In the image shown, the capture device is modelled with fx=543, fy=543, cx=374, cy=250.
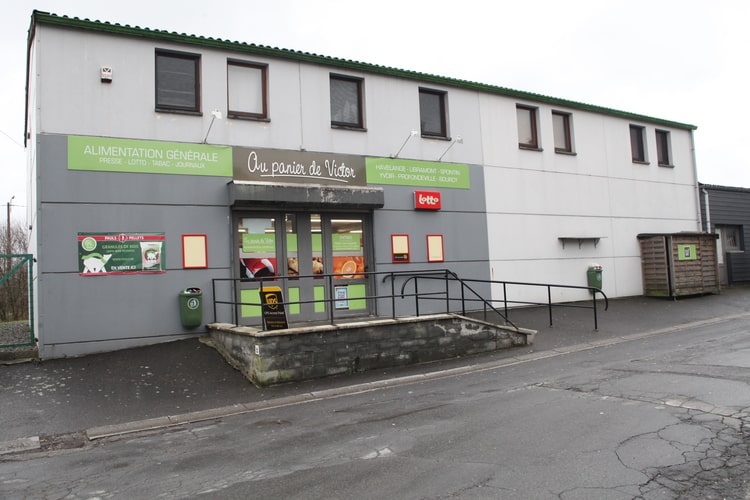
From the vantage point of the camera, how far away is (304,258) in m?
12.7

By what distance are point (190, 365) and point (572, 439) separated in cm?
665

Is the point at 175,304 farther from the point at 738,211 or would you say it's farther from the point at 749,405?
the point at 738,211

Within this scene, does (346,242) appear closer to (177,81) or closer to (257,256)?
(257,256)

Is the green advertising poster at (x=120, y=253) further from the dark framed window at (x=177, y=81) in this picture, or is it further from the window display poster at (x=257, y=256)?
the dark framed window at (x=177, y=81)

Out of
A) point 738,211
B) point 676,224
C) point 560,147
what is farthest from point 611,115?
point 738,211

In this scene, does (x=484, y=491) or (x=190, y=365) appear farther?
(x=190, y=365)

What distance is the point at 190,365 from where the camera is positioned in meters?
9.47

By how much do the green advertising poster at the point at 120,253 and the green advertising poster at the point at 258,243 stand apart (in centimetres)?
178

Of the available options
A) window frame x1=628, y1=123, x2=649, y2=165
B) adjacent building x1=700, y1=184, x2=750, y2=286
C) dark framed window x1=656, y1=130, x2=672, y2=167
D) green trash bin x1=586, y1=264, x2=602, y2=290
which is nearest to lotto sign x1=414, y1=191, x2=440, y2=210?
green trash bin x1=586, y1=264, x2=602, y2=290

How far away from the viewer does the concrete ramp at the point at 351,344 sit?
8.75m

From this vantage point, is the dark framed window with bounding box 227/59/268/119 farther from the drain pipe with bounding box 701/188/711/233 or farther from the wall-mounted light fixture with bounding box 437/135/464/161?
the drain pipe with bounding box 701/188/711/233

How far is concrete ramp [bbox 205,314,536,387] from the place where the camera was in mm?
8748

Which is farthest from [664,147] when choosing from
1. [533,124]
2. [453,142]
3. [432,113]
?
[432,113]

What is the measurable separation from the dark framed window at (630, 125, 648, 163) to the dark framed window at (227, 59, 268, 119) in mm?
13656
